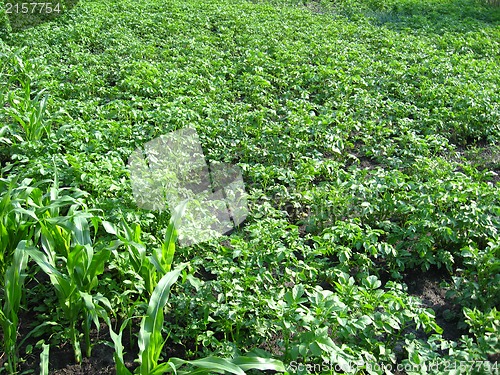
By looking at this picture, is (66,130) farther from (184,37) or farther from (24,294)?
(184,37)

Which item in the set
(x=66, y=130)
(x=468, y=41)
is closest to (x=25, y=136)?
(x=66, y=130)

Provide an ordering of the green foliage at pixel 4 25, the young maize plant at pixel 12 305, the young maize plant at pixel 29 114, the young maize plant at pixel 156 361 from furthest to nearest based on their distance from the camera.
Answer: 1. the green foliage at pixel 4 25
2. the young maize plant at pixel 29 114
3. the young maize plant at pixel 12 305
4. the young maize plant at pixel 156 361

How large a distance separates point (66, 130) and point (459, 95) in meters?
4.11

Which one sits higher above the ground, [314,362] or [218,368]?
[218,368]

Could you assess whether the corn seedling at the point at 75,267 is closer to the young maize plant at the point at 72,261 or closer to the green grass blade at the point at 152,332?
the young maize plant at the point at 72,261

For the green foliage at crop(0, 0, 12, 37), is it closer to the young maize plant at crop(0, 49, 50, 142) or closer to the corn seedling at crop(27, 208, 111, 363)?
the young maize plant at crop(0, 49, 50, 142)

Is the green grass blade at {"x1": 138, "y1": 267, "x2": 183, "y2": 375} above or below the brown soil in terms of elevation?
above

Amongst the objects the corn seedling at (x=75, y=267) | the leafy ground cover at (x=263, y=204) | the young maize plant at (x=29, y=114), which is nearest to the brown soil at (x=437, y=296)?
the leafy ground cover at (x=263, y=204)

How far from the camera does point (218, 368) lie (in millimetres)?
2340

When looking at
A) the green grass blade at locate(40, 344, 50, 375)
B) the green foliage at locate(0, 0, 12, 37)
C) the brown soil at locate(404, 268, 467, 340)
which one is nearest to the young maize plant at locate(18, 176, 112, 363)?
the green grass blade at locate(40, 344, 50, 375)

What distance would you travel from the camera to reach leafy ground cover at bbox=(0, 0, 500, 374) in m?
2.78

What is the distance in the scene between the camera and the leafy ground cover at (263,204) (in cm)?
278

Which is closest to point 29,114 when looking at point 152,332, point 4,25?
point 152,332

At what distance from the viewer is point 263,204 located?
12.8 ft
